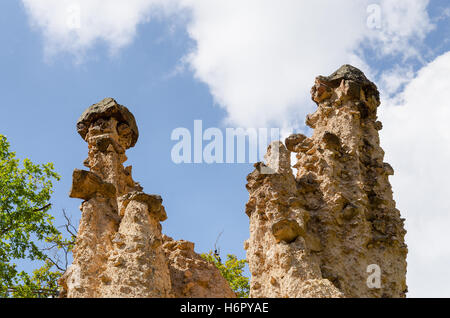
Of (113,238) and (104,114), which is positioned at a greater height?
(104,114)

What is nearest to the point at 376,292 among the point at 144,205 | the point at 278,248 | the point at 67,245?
the point at 278,248

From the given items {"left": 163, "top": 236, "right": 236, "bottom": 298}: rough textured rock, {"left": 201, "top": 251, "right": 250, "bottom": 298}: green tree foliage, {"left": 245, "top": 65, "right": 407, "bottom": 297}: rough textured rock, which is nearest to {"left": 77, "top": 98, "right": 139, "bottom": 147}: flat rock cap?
{"left": 163, "top": 236, "right": 236, "bottom": 298}: rough textured rock

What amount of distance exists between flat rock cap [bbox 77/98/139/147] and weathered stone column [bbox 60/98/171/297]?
0.61 meters

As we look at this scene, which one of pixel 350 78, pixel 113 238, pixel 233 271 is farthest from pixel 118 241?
pixel 233 271

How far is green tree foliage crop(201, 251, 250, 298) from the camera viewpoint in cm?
2502

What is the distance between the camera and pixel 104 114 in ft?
43.1

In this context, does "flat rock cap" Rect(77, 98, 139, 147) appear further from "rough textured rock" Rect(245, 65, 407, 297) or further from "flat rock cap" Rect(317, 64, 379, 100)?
"flat rock cap" Rect(317, 64, 379, 100)

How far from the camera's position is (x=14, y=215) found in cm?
2017

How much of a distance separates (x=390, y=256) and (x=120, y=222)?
14.4ft

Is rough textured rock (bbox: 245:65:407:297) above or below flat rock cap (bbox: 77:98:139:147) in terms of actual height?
below

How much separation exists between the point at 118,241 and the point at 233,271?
17158 mm

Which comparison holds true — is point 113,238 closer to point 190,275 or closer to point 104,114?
point 190,275

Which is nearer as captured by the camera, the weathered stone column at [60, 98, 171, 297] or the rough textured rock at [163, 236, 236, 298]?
the weathered stone column at [60, 98, 171, 297]
